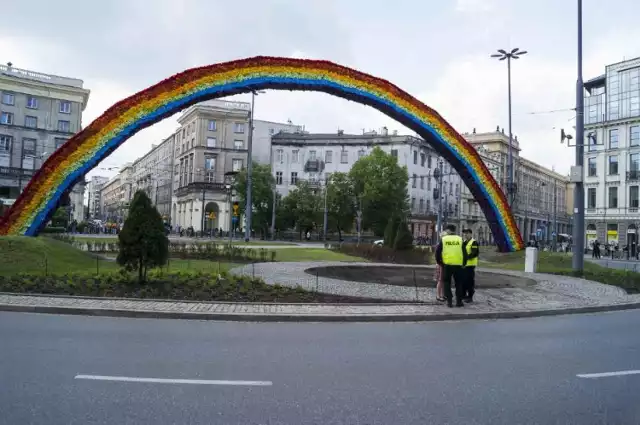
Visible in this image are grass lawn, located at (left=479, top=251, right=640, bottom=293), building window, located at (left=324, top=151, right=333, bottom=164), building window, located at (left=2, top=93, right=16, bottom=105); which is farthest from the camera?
building window, located at (left=324, top=151, right=333, bottom=164)

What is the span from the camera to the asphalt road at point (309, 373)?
188 inches

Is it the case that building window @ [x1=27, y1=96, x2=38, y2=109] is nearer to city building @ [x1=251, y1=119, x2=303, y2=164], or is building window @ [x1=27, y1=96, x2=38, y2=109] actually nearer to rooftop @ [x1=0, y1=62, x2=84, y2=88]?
rooftop @ [x1=0, y1=62, x2=84, y2=88]

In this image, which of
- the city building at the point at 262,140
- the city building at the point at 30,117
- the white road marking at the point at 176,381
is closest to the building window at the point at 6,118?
the city building at the point at 30,117

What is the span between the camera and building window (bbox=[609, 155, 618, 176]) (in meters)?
66.4

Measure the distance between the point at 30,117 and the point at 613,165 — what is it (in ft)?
250

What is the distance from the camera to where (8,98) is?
6706 cm

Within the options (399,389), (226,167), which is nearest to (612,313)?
(399,389)

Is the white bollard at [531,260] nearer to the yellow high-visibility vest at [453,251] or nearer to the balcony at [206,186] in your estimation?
the yellow high-visibility vest at [453,251]

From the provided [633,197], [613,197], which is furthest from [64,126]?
[633,197]

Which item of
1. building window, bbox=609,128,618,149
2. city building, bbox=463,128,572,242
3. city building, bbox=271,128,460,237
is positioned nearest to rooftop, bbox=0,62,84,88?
city building, bbox=271,128,460,237

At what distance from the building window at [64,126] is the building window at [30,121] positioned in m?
2.88

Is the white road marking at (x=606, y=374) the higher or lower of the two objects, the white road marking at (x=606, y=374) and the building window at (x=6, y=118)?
the lower

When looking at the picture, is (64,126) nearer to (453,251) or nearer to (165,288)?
(165,288)

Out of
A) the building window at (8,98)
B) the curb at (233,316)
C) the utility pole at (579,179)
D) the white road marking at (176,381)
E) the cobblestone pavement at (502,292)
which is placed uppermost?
the building window at (8,98)
